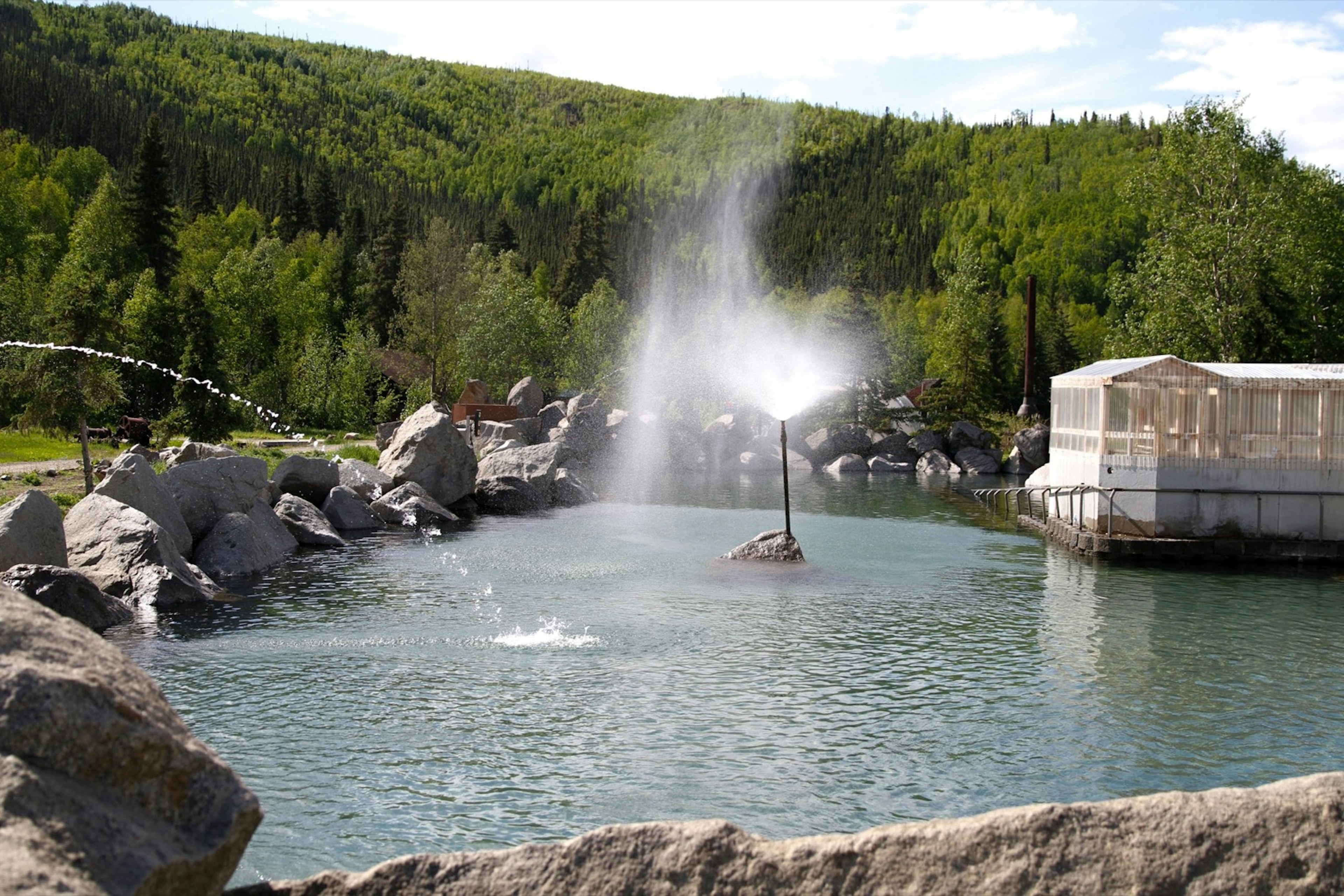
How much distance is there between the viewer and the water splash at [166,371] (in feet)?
101

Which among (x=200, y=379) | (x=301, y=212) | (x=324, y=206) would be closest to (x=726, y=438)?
(x=200, y=379)

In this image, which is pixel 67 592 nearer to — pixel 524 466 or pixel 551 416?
pixel 524 466

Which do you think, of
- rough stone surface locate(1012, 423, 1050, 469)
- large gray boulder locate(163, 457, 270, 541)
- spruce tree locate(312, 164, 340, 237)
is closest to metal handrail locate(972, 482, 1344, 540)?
large gray boulder locate(163, 457, 270, 541)

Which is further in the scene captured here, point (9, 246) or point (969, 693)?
point (9, 246)

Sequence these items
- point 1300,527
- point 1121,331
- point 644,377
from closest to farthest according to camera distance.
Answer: point 1300,527
point 1121,331
point 644,377

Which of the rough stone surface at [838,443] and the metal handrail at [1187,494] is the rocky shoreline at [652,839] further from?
the rough stone surface at [838,443]

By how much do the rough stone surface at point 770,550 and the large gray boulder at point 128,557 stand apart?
13198mm

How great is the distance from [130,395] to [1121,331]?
54272 millimetres

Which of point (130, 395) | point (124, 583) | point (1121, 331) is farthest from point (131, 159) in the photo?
point (124, 583)

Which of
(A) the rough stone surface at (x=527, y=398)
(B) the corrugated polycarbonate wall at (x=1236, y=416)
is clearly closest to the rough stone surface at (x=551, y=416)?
(A) the rough stone surface at (x=527, y=398)

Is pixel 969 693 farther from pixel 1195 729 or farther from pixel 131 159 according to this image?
pixel 131 159

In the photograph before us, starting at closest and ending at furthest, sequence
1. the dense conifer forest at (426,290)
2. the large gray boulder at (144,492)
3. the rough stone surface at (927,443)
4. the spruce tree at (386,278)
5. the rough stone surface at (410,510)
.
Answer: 1. the large gray boulder at (144,492)
2. the rough stone surface at (410,510)
3. the dense conifer forest at (426,290)
4. the rough stone surface at (927,443)
5. the spruce tree at (386,278)

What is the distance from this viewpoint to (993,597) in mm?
25453

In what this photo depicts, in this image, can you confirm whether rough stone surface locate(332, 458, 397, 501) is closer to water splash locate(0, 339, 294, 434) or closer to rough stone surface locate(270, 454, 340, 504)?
rough stone surface locate(270, 454, 340, 504)
